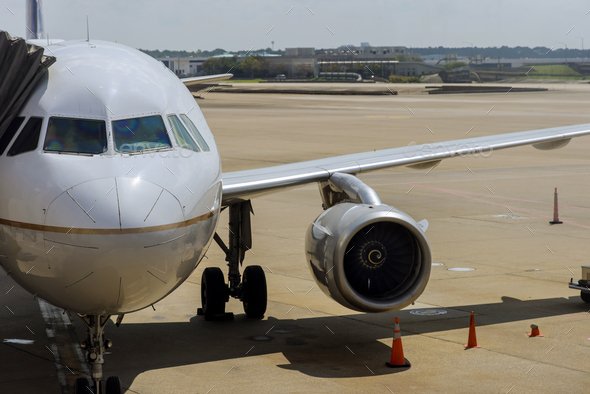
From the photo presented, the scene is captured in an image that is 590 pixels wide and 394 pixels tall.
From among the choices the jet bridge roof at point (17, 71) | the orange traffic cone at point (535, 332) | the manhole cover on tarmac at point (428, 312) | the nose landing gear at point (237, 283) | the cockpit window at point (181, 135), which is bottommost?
the manhole cover on tarmac at point (428, 312)

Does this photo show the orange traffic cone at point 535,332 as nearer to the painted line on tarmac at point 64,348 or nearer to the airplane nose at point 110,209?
the airplane nose at point 110,209

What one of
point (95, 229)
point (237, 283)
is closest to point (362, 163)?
point (237, 283)

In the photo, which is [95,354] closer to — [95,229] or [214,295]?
[95,229]

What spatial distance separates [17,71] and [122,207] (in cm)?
269

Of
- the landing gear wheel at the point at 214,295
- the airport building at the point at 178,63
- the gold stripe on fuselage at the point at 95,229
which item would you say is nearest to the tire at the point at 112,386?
the gold stripe on fuselage at the point at 95,229

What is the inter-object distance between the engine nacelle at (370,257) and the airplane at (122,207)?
0.01m

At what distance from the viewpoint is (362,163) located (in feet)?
39.3

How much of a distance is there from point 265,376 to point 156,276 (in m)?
2.69

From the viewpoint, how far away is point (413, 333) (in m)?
11.3

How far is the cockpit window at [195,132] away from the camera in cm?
873

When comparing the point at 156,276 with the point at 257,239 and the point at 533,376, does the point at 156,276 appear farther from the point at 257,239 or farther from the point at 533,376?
the point at 257,239

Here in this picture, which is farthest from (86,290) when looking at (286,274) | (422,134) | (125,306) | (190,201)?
(422,134)

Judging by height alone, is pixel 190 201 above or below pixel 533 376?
above

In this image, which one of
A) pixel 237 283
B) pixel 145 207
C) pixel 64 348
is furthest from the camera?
pixel 237 283
